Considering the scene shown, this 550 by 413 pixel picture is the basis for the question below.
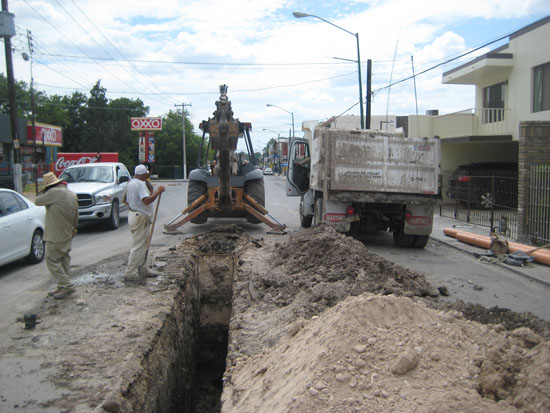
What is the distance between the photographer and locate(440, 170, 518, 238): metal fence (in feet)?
47.8

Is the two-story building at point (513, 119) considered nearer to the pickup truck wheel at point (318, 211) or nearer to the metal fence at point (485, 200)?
the metal fence at point (485, 200)

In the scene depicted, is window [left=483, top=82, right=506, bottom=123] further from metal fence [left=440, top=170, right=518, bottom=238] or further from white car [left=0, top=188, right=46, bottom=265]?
white car [left=0, top=188, right=46, bottom=265]

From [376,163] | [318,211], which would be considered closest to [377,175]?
[376,163]

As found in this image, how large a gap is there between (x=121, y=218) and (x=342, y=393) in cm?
1445

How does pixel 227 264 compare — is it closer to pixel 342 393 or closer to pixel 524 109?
pixel 342 393

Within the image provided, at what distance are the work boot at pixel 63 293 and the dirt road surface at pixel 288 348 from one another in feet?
0.35

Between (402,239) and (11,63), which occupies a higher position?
(11,63)

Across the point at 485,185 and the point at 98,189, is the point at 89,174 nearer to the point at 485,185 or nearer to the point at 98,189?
the point at 98,189

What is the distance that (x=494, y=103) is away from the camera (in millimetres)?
21062

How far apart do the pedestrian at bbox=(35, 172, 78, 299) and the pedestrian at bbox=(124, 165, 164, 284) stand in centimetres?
81

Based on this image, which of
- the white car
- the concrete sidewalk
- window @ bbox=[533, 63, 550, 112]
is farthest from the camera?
window @ bbox=[533, 63, 550, 112]

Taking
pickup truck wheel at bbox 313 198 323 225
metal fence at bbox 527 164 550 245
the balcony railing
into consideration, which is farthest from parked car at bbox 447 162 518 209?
pickup truck wheel at bbox 313 198 323 225

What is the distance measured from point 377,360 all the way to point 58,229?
4.95 m

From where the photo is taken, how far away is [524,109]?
18.1 meters
